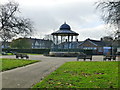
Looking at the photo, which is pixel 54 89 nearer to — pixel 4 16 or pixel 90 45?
pixel 4 16

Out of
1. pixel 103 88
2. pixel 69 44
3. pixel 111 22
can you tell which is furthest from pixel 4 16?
pixel 103 88

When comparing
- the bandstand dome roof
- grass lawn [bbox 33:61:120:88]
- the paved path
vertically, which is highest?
the bandstand dome roof

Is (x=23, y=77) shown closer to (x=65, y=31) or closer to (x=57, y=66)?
(x=57, y=66)

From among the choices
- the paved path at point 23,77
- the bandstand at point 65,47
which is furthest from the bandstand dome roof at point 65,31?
the paved path at point 23,77

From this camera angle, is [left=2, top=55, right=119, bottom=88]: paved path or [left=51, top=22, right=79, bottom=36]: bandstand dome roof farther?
[left=51, top=22, right=79, bottom=36]: bandstand dome roof

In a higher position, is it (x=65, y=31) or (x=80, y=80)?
(x=65, y=31)

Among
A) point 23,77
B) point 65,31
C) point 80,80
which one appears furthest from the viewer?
point 65,31

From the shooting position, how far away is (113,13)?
17250mm

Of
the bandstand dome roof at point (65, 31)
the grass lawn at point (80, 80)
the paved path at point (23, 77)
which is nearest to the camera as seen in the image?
the grass lawn at point (80, 80)

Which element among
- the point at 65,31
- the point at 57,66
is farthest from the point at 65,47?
the point at 57,66

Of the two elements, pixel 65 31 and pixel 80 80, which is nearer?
pixel 80 80

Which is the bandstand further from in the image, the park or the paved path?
the paved path

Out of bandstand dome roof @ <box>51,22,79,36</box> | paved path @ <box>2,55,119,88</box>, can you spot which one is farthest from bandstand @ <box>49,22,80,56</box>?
paved path @ <box>2,55,119,88</box>

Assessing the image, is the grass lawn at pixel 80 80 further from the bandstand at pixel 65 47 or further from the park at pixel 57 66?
the bandstand at pixel 65 47
